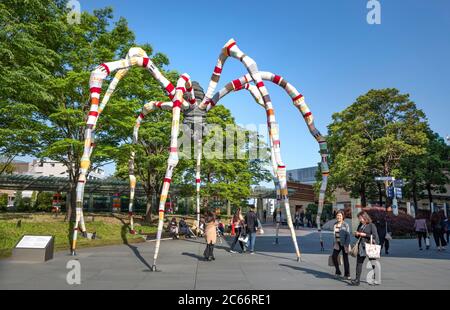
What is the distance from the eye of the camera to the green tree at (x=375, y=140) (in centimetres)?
3619

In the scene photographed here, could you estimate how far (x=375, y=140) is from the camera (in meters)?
36.9

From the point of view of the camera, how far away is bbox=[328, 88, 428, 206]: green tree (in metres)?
36.2

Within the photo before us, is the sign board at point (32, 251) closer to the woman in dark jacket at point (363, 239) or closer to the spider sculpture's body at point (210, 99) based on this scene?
the spider sculpture's body at point (210, 99)

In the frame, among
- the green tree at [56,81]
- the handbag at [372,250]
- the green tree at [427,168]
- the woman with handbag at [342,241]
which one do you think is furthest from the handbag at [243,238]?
the green tree at [427,168]

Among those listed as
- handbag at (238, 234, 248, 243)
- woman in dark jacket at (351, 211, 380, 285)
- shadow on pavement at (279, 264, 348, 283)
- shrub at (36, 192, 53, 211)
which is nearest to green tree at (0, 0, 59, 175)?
handbag at (238, 234, 248, 243)

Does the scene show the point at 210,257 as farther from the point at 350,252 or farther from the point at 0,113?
the point at 0,113

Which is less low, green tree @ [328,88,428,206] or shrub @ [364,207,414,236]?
green tree @ [328,88,428,206]

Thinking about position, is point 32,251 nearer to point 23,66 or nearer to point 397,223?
point 23,66

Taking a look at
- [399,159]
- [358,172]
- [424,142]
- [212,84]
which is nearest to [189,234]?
[212,84]

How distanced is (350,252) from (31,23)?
1932cm

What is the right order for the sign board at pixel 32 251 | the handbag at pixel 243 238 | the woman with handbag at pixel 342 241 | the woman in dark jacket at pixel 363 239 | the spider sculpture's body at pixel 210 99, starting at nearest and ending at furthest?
1. the woman in dark jacket at pixel 363 239
2. the woman with handbag at pixel 342 241
3. the sign board at pixel 32 251
4. the spider sculpture's body at pixel 210 99
5. the handbag at pixel 243 238

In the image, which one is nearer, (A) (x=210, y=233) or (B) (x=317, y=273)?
(B) (x=317, y=273)

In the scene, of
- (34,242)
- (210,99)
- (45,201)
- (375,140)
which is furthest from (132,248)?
(45,201)

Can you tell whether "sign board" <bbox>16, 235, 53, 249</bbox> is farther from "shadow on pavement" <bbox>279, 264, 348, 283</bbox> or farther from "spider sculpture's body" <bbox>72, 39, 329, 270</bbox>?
"shadow on pavement" <bbox>279, 264, 348, 283</bbox>
